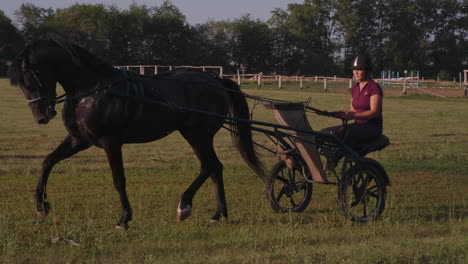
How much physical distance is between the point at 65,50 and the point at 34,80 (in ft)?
1.49

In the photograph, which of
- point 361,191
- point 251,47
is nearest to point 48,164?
point 361,191

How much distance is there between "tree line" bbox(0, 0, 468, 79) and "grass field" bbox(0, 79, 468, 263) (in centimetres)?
5969

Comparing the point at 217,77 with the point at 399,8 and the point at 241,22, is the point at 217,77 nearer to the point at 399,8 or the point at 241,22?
the point at 241,22

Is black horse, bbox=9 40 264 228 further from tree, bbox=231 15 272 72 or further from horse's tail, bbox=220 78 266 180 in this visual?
tree, bbox=231 15 272 72

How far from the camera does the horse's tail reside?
25.8 feet

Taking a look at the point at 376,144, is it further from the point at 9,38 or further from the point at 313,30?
the point at 313,30

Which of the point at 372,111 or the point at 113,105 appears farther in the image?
the point at 372,111

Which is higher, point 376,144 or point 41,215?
point 376,144

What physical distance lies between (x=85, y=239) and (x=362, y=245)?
2431 millimetres

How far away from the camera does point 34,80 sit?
243 inches

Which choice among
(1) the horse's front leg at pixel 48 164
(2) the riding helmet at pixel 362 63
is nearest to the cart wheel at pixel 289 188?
(2) the riding helmet at pixel 362 63

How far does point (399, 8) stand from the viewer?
308 ft

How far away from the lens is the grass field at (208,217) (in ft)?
17.5

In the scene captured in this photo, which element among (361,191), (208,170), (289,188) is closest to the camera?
(361,191)
